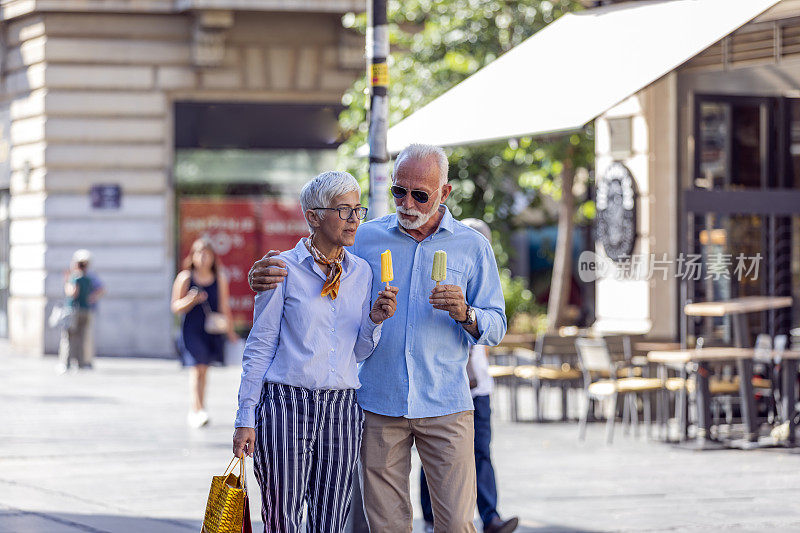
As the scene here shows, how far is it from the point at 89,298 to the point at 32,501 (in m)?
11.3

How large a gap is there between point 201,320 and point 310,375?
27.1 feet

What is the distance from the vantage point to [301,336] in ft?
16.5

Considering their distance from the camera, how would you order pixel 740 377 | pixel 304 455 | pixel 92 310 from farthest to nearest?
pixel 92 310
pixel 740 377
pixel 304 455

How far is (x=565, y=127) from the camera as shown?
32.2 ft

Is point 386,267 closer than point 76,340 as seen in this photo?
Yes

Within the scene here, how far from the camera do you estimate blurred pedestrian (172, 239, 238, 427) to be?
13031 mm

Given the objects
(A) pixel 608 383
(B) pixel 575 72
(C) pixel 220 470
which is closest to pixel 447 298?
(C) pixel 220 470

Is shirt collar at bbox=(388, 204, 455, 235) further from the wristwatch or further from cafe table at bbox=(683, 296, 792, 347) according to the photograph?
cafe table at bbox=(683, 296, 792, 347)

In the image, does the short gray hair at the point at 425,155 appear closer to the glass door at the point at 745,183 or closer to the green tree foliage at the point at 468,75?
the glass door at the point at 745,183

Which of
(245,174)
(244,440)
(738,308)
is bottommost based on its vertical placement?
(244,440)

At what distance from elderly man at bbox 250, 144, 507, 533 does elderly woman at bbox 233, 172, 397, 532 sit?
0.16 metres

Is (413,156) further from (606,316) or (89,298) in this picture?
(89,298)

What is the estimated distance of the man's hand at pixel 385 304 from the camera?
498 centimetres

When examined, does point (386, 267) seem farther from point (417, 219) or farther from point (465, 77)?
point (465, 77)
